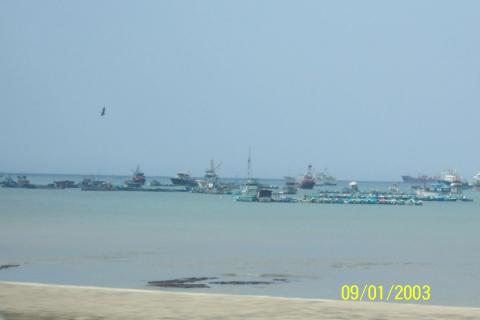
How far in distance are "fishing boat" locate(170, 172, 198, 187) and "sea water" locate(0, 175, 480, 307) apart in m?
70.7

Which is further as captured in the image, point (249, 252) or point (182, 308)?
point (249, 252)

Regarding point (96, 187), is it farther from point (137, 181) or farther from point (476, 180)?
point (476, 180)

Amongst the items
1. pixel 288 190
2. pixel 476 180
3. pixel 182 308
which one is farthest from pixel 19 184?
pixel 182 308

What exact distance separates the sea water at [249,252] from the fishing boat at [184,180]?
2785 inches

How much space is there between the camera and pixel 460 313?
355 inches

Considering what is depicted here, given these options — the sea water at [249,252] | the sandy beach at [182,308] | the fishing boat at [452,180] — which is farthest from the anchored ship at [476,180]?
the sandy beach at [182,308]

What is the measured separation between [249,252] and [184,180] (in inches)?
3865

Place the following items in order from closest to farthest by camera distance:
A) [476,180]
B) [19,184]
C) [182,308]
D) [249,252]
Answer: [182,308] → [249,252] → [19,184] → [476,180]

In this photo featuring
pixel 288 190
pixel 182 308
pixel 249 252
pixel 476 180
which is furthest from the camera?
pixel 476 180

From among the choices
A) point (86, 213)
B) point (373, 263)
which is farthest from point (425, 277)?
point (86, 213)

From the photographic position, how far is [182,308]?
923 cm

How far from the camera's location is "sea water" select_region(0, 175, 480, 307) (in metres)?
23.6

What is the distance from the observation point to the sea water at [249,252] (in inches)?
928

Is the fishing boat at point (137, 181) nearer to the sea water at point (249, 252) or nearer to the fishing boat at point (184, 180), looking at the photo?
the fishing boat at point (184, 180)
